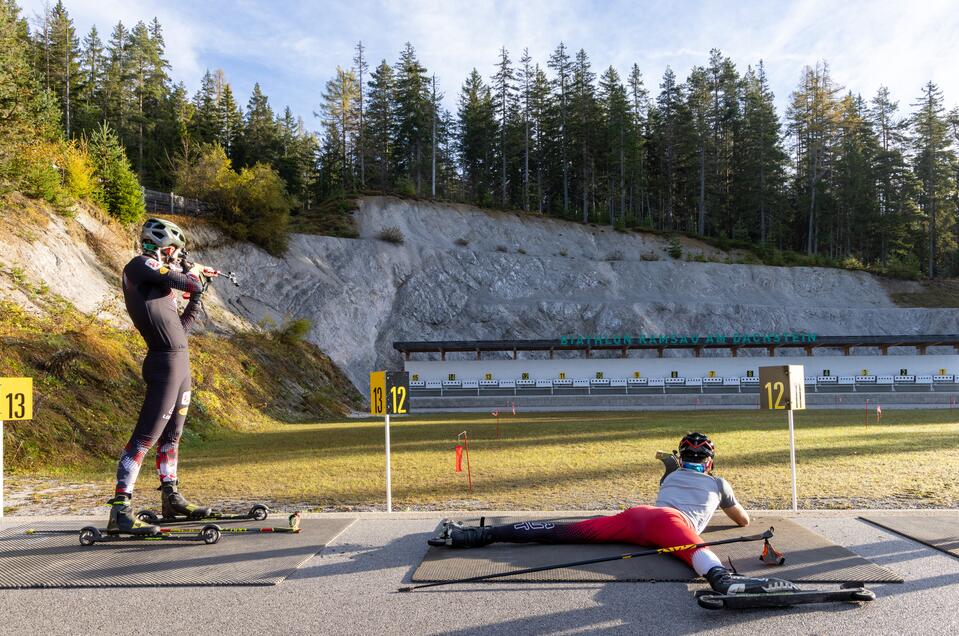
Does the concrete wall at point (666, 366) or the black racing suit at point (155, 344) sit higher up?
the black racing suit at point (155, 344)

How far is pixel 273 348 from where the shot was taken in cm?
2525

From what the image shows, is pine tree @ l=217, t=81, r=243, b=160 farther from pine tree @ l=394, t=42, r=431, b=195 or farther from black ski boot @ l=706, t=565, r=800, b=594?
black ski boot @ l=706, t=565, r=800, b=594

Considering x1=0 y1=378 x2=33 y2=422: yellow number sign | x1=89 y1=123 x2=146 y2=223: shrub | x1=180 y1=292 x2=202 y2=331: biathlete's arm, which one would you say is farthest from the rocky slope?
x1=180 y1=292 x2=202 y2=331: biathlete's arm

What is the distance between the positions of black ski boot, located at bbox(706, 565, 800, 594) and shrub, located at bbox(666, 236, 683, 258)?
4722cm

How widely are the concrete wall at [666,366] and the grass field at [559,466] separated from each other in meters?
12.9

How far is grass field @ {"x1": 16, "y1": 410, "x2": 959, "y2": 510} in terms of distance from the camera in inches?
289

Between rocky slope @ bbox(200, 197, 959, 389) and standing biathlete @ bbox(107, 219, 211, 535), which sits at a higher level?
rocky slope @ bbox(200, 197, 959, 389)

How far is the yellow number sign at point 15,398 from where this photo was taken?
580cm

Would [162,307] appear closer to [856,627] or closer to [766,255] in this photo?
[856,627]

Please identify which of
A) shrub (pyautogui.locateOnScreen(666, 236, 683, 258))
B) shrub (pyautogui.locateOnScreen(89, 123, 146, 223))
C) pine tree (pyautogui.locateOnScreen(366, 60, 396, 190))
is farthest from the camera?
pine tree (pyautogui.locateOnScreen(366, 60, 396, 190))

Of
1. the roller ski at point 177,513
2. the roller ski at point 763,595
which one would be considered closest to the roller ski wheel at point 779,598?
the roller ski at point 763,595

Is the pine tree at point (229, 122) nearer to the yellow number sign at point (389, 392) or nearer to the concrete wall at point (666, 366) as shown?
the concrete wall at point (666, 366)

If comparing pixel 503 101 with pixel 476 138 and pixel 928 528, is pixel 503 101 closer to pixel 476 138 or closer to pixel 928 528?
pixel 476 138

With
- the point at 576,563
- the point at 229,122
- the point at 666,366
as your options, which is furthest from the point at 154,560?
the point at 229,122
